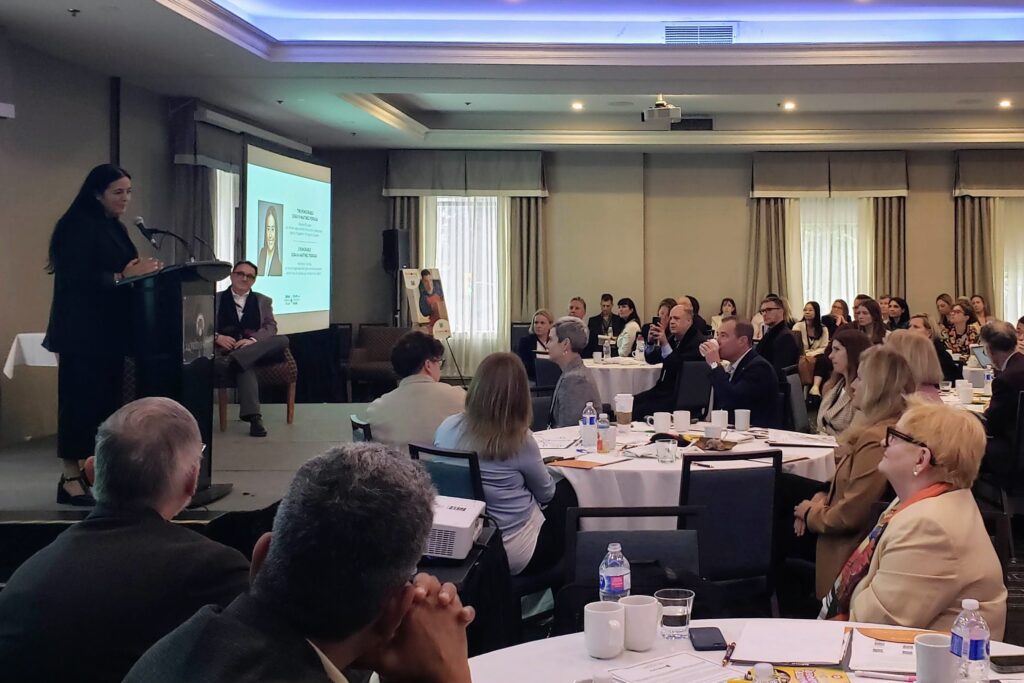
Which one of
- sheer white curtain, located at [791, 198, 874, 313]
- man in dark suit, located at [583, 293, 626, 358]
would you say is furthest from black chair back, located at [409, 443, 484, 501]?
sheer white curtain, located at [791, 198, 874, 313]

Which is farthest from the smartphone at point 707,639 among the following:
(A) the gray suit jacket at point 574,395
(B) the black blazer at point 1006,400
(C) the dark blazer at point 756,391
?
(B) the black blazer at point 1006,400

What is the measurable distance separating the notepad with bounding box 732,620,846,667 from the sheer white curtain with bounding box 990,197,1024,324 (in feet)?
39.2

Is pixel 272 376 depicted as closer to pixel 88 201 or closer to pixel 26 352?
pixel 26 352

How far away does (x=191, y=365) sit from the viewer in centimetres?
483

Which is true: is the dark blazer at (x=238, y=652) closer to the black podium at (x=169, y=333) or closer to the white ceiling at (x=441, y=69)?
the black podium at (x=169, y=333)

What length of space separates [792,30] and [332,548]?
8.30m

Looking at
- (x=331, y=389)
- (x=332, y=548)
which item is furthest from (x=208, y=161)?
(x=332, y=548)

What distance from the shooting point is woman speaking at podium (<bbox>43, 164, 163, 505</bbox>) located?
15.2 ft

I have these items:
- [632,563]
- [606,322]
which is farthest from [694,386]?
[606,322]

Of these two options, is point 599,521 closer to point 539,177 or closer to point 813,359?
point 813,359

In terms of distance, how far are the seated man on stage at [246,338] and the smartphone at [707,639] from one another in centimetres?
619

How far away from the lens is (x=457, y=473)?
358 cm

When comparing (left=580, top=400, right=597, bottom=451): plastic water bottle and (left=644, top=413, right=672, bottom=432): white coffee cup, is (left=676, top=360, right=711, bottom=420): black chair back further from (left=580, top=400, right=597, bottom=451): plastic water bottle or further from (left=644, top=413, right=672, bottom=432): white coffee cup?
(left=580, top=400, right=597, bottom=451): plastic water bottle

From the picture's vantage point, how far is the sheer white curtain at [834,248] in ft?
42.5
